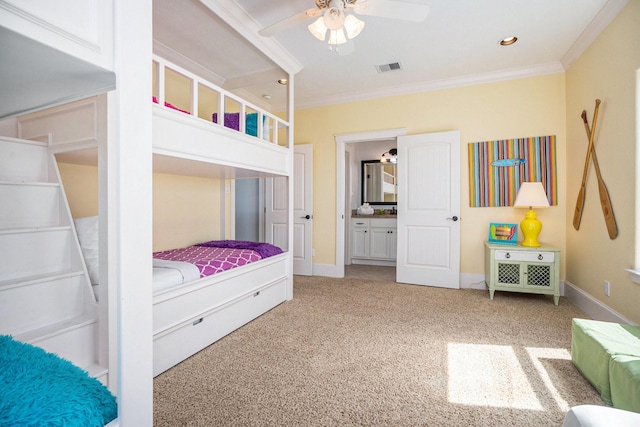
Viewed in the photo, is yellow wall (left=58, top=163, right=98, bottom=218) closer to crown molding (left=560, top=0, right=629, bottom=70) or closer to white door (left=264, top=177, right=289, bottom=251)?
white door (left=264, top=177, right=289, bottom=251)

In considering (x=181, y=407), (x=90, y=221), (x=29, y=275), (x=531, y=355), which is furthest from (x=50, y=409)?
(x=531, y=355)

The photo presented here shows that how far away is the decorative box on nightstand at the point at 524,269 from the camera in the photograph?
9.73ft

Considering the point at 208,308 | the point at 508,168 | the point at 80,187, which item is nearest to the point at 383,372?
the point at 208,308

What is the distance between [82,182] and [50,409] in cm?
232

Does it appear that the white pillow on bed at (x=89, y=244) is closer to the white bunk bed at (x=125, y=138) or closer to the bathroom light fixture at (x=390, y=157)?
the white bunk bed at (x=125, y=138)

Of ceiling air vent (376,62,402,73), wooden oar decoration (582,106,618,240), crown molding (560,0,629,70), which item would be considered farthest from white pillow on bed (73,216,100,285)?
crown molding (560,0,629,70)

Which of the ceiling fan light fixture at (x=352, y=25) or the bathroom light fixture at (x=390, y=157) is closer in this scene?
the ceiling fan light fixture at (x=352, y=25)

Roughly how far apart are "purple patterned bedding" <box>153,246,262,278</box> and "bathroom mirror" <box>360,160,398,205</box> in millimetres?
3535

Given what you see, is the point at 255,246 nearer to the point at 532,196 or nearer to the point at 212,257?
the point at 212,257

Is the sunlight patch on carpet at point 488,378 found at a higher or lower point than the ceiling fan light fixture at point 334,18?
lower

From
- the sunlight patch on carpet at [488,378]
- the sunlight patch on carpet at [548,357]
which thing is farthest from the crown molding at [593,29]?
the sunlight patch on carpet at [488,378]

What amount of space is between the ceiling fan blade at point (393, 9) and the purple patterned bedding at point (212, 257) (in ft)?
6.83

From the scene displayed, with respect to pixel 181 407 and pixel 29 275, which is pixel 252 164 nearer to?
pixel 29 275

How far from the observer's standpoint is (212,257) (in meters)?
2.52
